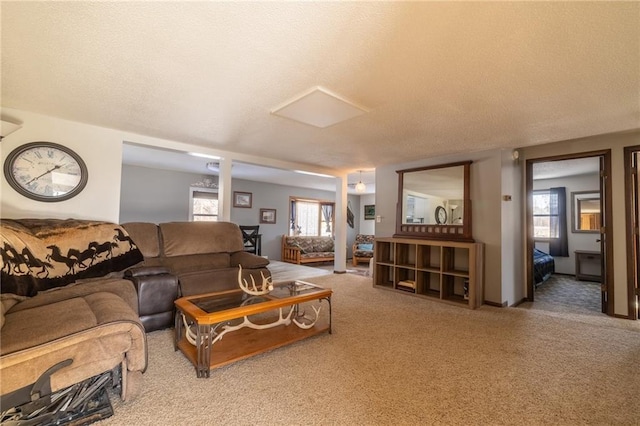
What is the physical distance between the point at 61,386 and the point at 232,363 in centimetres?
96

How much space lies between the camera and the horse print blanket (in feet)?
6.10

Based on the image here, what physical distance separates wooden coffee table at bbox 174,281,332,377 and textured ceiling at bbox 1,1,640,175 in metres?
1.68

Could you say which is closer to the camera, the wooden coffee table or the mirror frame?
the wooden coffee table

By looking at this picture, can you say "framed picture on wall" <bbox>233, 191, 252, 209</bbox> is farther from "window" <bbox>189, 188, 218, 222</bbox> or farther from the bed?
the bed

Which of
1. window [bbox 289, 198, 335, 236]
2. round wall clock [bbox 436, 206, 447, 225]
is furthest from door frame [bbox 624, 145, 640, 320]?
window [bbox 289, 198, 335, 236]

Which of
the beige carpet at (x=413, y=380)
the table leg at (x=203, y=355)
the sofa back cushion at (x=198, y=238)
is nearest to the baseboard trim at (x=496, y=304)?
the beige carpet at (x=413, y=380)

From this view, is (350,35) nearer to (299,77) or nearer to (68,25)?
(299,77)

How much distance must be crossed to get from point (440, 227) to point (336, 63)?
10.3 feet

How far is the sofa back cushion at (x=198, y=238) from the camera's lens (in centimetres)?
331

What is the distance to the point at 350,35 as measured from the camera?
4.80 feet

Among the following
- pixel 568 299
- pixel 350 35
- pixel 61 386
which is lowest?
pixel 568 299

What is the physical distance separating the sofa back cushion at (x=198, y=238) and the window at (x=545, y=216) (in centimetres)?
650

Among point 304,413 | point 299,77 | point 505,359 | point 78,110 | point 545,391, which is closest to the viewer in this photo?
point 304,413

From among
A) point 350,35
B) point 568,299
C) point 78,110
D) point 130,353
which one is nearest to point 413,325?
point 130,353
